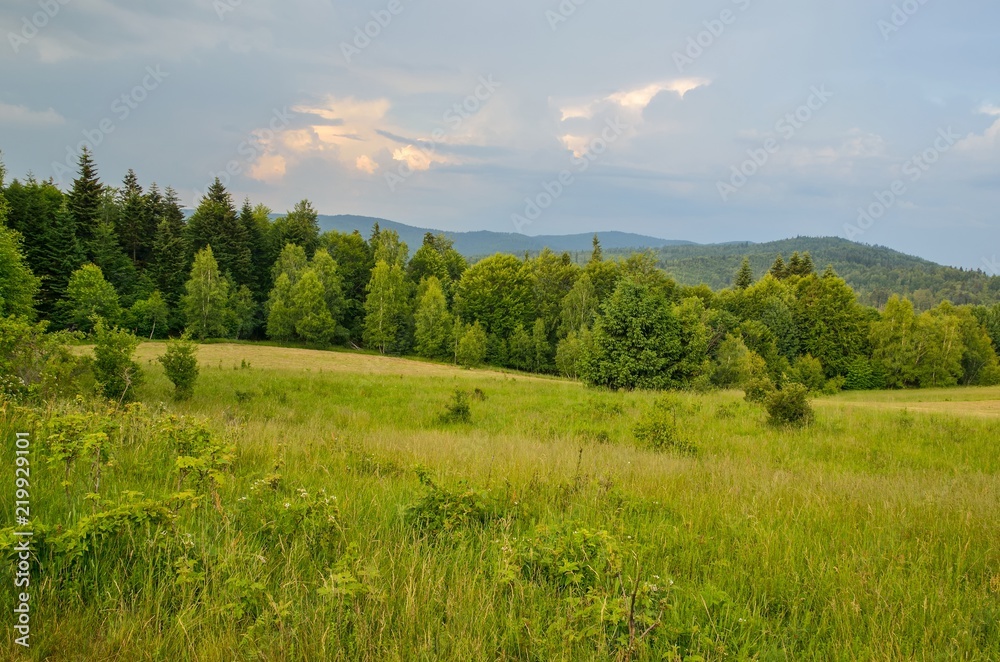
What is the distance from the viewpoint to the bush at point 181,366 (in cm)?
1730

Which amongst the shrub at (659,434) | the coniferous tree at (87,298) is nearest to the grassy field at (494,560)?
the shrub at (659,434)

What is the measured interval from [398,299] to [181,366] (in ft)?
161

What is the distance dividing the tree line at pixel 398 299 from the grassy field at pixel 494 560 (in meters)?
37.6

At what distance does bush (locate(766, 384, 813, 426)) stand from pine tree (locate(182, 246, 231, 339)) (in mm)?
52919

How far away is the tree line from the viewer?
4844 centimetres

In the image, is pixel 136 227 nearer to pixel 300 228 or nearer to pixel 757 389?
pixel 300 228

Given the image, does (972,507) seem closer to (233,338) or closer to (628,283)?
(628,283)

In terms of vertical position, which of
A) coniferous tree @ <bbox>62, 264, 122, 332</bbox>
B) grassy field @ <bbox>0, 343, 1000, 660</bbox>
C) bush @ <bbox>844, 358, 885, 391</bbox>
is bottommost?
bush @ <bbox>844, 358, 885, 391</bbox>

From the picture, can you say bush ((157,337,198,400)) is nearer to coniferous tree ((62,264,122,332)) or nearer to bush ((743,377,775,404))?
bush ((743,377,775,404))

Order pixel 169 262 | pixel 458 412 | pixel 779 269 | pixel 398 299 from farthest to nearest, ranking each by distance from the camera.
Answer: pixel 779 269, pixel 398 299, pixel 169 262, pixel 458 412

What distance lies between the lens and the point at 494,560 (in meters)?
3.62

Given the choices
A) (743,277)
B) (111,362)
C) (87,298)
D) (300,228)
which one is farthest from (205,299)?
(743,277)

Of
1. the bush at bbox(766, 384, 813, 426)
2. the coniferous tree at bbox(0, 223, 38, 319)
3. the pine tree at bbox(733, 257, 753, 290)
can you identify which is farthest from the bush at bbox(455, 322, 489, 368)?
the bush at bbox(766, 384, 813, 426)

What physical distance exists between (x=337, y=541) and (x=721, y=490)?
14.6ft
